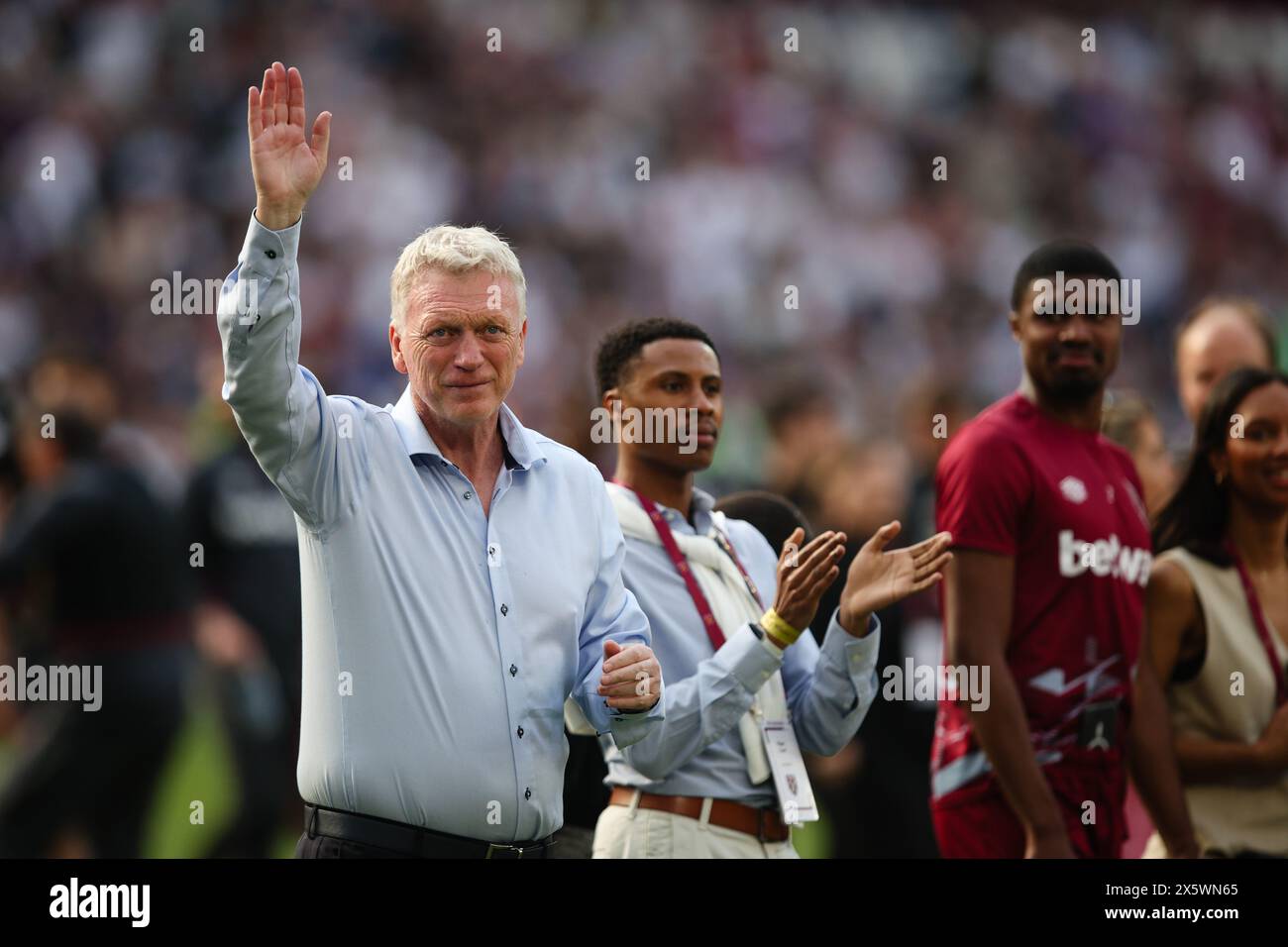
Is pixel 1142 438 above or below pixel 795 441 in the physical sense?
below

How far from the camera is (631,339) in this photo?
15.6 ft

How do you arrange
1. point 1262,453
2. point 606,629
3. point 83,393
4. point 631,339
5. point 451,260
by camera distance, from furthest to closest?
point 83,393 < point 1262,453 < point 631,339 < point 606,629 < point 451,260

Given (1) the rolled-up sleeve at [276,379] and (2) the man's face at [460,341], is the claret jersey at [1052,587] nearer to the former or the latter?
(2) the man's face at [460,341]

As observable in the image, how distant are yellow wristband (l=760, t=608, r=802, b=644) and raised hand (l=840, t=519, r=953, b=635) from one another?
219 millimetres

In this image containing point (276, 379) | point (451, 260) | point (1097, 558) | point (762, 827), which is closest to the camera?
point (276, 379)

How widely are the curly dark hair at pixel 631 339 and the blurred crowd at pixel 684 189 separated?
419cm

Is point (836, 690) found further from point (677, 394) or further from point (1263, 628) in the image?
point (1263, 628)

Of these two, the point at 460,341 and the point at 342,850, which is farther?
the point at 460,341

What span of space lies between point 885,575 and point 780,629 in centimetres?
32

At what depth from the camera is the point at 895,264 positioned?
1852cm

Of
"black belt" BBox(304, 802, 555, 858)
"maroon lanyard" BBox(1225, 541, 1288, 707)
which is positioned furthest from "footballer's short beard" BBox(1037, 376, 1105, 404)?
"black belt" BBox(304, 802, 555, 858)

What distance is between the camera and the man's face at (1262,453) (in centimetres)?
528

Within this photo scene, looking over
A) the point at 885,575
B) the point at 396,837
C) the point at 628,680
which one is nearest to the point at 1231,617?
the point at 885,575
